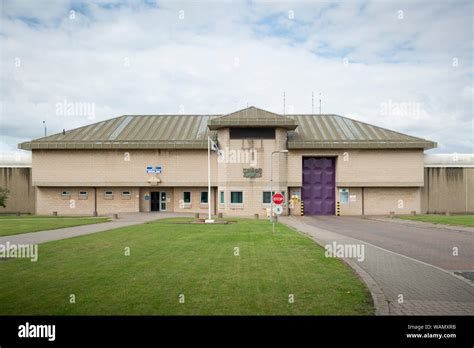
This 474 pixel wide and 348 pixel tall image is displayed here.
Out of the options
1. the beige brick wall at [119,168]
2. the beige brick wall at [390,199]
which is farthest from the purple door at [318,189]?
the beige brick wall at [119,168]

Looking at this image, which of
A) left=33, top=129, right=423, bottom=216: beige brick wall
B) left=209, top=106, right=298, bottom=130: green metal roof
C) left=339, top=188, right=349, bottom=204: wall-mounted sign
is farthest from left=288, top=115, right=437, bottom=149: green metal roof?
left=339, top=188, right=349, bottom=204: wall-mounted sign

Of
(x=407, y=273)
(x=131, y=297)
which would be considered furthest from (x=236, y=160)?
(x=131, y=297)

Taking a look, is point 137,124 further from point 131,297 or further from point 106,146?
point 131,297

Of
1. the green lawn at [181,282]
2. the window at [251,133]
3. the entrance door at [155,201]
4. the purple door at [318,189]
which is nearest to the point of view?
the green lawn at [181,282]

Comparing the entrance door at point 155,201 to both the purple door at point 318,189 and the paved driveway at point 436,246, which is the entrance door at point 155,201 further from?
the paved driveway at point 436,246

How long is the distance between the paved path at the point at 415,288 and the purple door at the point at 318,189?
25.5 meters

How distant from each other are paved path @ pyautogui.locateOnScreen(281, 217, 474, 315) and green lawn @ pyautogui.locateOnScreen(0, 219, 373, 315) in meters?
0.50

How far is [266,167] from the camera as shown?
35.4m

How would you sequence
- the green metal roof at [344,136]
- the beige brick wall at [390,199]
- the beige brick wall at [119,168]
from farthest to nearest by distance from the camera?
the beige brick wall at [119,168] < the beige brick wall at [390,199] < the green metal roof at [344,136]

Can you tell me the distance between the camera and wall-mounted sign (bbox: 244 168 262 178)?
35.3 meters

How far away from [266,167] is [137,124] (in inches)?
637

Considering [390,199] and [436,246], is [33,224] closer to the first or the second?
[436,246]

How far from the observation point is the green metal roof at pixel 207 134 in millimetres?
35688
